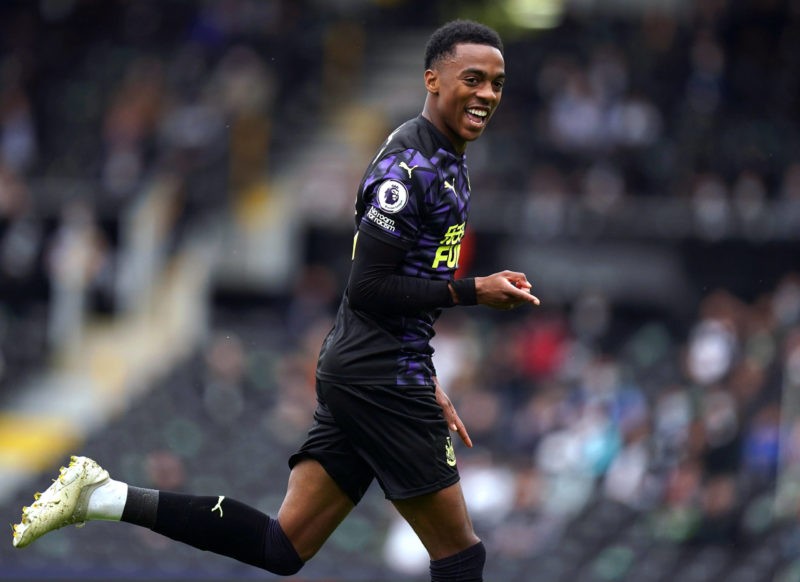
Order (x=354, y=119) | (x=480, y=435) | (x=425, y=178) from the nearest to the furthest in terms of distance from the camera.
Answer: (x=425, y=178) < (x=480, y=435) < (x=354, y=119)

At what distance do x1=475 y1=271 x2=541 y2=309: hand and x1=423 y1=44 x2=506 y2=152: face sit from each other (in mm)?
580

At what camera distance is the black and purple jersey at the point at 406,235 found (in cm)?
557

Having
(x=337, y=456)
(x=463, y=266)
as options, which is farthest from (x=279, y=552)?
(x=463, y=266)

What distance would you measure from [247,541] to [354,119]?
1294cm

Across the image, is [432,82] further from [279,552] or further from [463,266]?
[463,266]

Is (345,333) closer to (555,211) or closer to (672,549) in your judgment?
(672,549)

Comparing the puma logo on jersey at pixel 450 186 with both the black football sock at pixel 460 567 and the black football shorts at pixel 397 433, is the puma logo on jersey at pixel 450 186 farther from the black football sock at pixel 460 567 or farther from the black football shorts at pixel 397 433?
the black football sock at pixel 460 567

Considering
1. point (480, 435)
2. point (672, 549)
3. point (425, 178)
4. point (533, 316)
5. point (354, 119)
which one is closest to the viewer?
point (425, 178)

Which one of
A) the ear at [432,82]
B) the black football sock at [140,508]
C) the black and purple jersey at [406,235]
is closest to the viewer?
the black and purple jersey at [406,235]

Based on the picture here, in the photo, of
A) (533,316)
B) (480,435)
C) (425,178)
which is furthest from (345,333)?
(533,316)

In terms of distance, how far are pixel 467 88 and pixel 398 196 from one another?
51 centimetres

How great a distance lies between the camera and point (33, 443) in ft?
52.7

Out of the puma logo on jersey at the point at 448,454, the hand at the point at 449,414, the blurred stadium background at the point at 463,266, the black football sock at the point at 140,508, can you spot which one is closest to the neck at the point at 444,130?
the hand at the point at 449,414

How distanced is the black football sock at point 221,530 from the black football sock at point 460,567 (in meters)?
0.55
